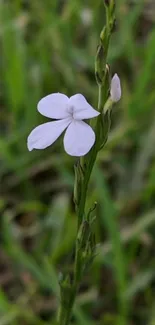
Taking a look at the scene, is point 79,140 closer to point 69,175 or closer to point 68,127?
point 68,127

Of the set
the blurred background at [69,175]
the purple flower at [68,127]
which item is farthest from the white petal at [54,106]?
the blurred background at [69,175]

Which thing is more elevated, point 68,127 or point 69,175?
point 68,127

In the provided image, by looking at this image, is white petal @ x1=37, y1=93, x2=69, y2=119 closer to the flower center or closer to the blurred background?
the flower center

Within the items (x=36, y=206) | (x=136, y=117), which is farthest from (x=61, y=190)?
(x=136, y=117)

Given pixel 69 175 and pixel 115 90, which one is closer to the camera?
pixel 115 90

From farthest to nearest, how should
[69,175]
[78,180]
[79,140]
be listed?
[69,175], [78,180], [79,140]

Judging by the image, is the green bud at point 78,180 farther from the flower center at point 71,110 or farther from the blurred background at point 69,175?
the blurred background at point 69,175

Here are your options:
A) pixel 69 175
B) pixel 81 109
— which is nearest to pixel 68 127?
pixel 81 109
